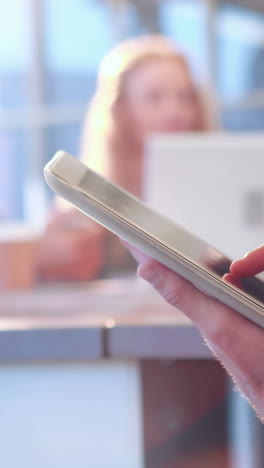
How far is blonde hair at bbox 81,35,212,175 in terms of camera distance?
2.39 m

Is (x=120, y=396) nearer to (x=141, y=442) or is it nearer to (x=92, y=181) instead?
(x=141, y=442)

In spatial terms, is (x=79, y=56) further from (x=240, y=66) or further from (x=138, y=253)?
(x=138, y=253)

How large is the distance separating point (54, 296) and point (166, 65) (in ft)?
3.86

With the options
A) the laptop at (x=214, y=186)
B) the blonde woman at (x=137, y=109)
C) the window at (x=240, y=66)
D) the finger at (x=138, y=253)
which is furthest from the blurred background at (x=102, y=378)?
the window at (x=240, y=66)

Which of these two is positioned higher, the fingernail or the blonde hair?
the blonde hair

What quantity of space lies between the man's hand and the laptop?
986 mm

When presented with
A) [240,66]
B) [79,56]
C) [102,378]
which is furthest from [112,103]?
[240,66]

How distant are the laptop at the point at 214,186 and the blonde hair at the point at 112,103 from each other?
0.73m

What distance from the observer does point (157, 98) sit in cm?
242

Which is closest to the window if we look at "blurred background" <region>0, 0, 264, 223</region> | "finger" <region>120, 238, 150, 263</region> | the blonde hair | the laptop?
"blurred background" <region>0, 0, 264, 223</region>

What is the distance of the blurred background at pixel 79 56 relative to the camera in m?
4.60

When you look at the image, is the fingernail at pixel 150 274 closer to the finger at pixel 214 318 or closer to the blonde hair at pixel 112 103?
the finger at pixel 214 318

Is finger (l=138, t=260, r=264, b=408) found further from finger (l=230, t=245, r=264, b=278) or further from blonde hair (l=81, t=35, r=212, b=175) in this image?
blonde hair (l=81, t=35, r=212, b=175)

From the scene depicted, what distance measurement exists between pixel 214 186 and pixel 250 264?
3.41ft
